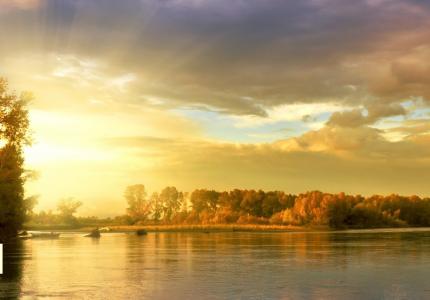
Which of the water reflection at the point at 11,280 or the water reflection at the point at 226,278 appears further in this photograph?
the water reflection at the point at 11,280

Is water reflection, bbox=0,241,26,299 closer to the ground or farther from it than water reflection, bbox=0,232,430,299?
farther from it

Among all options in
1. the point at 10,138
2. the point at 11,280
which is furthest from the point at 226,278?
the point at 10,138

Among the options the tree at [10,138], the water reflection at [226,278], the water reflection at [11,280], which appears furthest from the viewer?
the tree at [10,138]

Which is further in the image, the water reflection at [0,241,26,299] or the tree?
the tree

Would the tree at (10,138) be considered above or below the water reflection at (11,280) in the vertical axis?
above

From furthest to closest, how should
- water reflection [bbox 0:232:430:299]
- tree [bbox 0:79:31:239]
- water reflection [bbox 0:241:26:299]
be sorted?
tree [bbox 0:79:31:239] → water reflection [bbox 0:241:26:299] → water reflection [bbox 0:232:430:299]

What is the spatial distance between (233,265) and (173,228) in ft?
463

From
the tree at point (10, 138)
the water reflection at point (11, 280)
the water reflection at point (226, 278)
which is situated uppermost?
the tree at point (10, 138)

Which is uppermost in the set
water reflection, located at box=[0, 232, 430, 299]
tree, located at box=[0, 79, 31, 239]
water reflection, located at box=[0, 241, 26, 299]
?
tree, located at box=[0, 79, 31, 239]

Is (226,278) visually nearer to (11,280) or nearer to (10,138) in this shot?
(11,280)

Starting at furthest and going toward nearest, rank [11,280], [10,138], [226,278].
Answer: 1. [10,138]
2. [226,278]
3. [11,280]

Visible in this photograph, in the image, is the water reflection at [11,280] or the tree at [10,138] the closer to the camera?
the water reflection at [11,280]

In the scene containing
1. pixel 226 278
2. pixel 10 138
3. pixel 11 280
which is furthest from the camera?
pixel 10 138

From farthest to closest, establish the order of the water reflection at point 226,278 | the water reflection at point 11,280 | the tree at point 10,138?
the tree at point 10,138, the water reflection at point 11,280, the water reflection at point 226,278
